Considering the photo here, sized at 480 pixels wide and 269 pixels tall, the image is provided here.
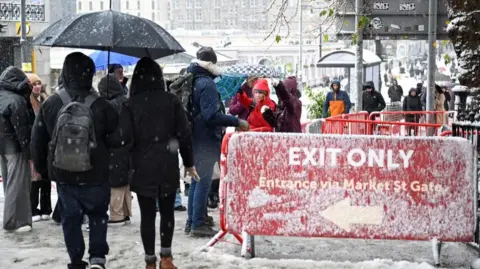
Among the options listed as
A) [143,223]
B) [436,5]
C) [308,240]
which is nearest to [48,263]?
[143,223]

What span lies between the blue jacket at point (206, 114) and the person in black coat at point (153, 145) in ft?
4.57

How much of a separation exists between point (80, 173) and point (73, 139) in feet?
0.99

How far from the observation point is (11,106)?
8945 mm

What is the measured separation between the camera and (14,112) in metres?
8.95

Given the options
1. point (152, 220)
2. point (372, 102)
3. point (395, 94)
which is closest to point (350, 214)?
point (152, 220)

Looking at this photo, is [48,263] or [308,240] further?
[308,240]

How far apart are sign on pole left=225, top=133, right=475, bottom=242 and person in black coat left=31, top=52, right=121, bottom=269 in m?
1.23

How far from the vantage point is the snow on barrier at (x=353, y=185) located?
741 cm

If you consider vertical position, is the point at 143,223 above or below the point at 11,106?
below

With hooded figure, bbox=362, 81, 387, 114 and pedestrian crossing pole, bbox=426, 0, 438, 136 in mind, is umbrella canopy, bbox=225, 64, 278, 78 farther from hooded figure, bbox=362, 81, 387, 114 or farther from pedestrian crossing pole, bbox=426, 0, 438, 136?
hooded figure, bbox=362, 81, 387, 114

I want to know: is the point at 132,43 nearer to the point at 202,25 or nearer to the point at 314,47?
the point at 314,47

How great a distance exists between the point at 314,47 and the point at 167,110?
345 feet

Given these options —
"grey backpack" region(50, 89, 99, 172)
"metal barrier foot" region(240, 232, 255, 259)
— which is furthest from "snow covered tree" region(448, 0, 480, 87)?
"grey backpack" region(50, 89, 99, 172)

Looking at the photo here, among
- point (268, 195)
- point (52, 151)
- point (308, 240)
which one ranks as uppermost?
point (52, 151)
